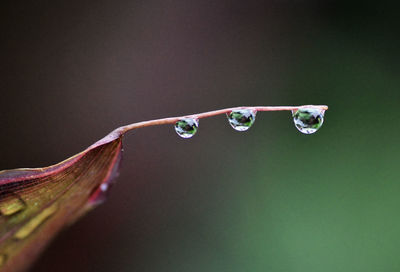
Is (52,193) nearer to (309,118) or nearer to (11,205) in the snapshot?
(11,205)

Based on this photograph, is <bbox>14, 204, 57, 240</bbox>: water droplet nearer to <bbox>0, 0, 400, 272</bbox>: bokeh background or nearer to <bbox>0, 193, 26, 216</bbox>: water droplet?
<bbox>0, 193, 26, 216</bbox>: water droplet

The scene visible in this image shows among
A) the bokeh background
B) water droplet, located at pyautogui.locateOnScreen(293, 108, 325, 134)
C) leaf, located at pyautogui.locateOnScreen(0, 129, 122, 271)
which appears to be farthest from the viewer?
the bokeh background

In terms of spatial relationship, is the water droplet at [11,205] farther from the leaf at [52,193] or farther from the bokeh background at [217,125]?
the bokeh background at [217,125]

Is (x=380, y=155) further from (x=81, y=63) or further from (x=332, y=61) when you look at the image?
(x=81, y=63)

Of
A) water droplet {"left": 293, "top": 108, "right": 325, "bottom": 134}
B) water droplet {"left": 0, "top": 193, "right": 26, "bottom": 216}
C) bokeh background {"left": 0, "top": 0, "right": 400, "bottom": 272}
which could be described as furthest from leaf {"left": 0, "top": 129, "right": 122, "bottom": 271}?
bokeh background {"left": 0, "top": 0, "right": 400, "bottom": 272}

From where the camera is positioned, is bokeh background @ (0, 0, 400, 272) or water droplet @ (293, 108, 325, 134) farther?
bokeh background @ (0, 0, 400, 272)

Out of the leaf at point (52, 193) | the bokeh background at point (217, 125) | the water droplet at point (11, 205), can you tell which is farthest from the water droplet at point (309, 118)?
the bokeh background at point (217, 125)

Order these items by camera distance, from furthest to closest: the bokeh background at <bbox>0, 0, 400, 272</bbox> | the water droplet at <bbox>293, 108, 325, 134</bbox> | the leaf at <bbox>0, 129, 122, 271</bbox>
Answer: the bokeh background at <bbox>0, 0, 400, 272</bbox> < the water droplet at <bbox>293, 108, 325, 134</bbox> < the leaf at <bbox>0, 129, 122, 271</bbox>
